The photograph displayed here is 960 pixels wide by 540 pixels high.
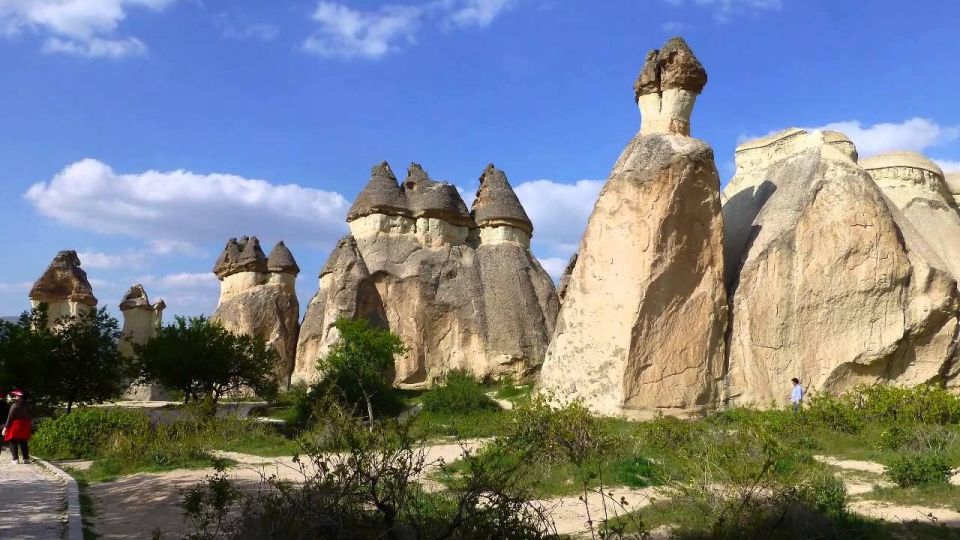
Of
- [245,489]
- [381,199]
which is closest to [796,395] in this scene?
[245,489]

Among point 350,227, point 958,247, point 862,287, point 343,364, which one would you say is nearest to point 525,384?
point 343,364

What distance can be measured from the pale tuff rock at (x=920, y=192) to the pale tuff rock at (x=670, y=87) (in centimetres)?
917

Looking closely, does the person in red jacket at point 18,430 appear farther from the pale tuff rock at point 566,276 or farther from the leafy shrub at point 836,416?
the pale tuff rock at point 566,276

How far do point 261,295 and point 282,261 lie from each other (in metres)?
1.42

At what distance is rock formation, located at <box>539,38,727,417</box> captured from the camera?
13.0 metres

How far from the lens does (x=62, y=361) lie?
14.1m

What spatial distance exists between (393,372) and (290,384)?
4718 millimetres

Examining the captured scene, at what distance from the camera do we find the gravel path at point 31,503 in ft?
18.9

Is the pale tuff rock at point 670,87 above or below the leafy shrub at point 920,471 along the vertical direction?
above

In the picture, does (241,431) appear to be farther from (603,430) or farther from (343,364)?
(603,430)

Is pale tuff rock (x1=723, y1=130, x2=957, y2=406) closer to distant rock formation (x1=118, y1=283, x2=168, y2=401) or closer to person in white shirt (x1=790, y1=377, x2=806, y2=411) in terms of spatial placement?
person in white shirt (x1=790, y1=377, x2=806, y2=411)

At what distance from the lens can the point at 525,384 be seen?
2000cm

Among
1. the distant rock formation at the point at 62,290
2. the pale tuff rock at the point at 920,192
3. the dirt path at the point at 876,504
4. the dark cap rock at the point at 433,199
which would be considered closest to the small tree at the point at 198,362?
the dark cap rock at the point at 433,199

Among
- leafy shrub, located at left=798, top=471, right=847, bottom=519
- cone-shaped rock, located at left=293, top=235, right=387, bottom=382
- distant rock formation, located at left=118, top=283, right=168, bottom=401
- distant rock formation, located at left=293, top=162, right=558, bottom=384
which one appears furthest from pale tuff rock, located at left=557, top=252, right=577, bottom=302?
leafy shrub, located at left=798, top=471, right=847, bottom=519
